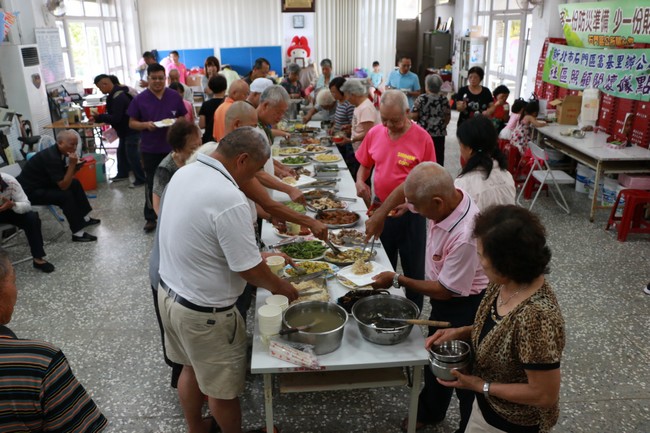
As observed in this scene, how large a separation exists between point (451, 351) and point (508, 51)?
9656 millimetres

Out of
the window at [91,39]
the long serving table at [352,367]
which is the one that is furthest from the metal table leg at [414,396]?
the window at [91,39]

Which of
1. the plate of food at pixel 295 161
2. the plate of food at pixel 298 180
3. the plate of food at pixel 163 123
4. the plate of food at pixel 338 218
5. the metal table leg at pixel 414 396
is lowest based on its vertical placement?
the metal table leg at pixel 414 396

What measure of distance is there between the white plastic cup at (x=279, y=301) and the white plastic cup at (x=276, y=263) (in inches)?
12.1

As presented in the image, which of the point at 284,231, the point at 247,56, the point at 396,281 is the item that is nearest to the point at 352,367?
the point at 396,281

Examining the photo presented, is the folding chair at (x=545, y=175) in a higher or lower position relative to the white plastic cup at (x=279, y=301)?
lower

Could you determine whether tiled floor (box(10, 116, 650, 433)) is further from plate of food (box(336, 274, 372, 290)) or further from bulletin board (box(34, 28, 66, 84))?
bulletin board (box(34, 28, 66, 84))

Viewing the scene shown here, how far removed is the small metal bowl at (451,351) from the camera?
5.49 ft

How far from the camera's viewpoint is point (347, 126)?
18.9ft

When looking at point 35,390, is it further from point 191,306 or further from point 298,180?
point 298,180

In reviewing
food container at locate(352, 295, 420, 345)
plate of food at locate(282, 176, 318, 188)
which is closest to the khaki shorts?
food container at locate(352, 295, 420, 345)

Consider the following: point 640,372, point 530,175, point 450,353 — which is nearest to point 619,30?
point 530,175

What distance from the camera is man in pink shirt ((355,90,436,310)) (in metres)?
3.20

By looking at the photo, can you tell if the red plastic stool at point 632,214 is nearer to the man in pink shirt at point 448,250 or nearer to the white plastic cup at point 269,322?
the man in pink shirt at point 448,250

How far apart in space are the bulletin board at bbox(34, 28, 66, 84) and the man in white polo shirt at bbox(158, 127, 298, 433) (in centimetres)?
633
